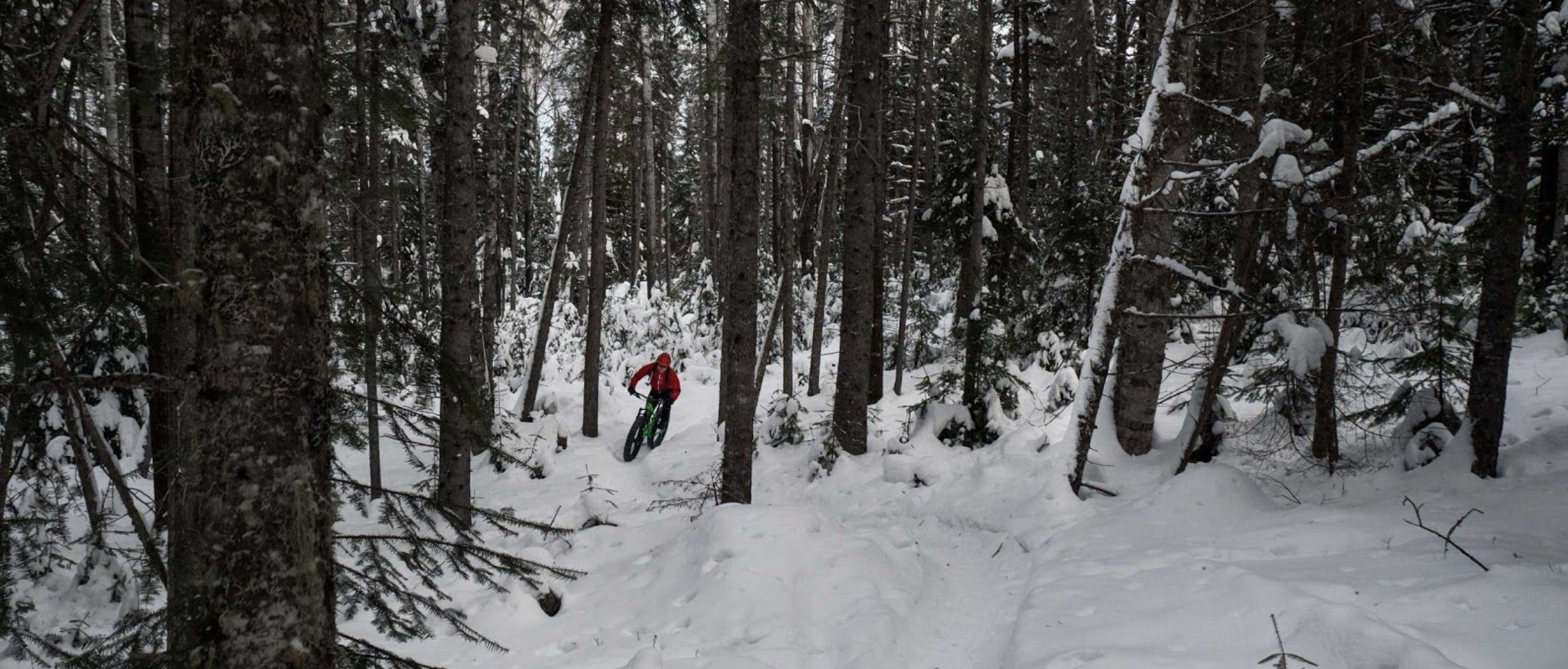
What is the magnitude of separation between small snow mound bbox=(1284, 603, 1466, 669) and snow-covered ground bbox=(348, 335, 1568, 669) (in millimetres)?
11

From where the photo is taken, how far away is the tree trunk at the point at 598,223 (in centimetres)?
1205

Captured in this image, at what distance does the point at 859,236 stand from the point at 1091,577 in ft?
18.2

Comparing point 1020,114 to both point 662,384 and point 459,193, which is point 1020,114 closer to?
point 662,384

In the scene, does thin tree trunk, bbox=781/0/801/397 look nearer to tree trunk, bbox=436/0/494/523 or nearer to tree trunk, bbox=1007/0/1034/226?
tree trunk, bbox=436/0/494/523

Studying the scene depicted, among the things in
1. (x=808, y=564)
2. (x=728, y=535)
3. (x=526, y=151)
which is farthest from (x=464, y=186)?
(x=526, y=151)

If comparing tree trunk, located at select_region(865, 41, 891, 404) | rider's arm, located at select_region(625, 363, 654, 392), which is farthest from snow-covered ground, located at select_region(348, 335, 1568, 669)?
tree trunk, located at select_region(865, 41, 891, 404)

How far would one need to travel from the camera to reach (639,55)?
12.8 meters

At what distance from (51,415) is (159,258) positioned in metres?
6.37

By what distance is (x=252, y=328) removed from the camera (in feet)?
6.31

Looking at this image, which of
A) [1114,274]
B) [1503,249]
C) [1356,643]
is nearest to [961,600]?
[1356,643]

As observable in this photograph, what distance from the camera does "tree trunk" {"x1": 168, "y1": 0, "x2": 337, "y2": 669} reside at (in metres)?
1.89

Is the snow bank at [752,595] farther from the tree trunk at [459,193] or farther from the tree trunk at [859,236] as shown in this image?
the tree trunk at [859,236]

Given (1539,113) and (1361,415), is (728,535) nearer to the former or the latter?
(1361,415)

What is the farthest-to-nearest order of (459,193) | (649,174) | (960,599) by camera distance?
1. (649,174)
2. (459,193)
3. (960,599)
